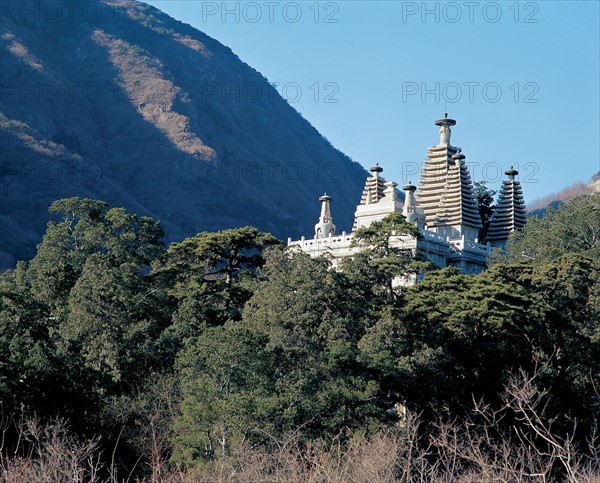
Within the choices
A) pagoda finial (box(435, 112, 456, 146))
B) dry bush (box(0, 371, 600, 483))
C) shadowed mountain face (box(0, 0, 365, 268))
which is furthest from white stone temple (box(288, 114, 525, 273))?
shadowed mountain face (box(0, 0, 365, 268))

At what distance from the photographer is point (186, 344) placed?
134 ft

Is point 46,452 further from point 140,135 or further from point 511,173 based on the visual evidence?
point 140,135

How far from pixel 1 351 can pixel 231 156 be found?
128737mm

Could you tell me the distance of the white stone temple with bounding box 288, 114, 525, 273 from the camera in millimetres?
56594

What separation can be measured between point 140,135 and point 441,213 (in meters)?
107

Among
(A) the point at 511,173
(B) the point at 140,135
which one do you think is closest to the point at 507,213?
(A) the point at 511,173

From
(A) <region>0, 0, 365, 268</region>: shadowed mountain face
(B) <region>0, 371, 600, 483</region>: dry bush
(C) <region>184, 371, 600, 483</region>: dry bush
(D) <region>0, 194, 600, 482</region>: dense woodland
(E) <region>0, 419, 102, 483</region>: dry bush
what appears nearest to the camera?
(B) <region>0, 371, 600, 483</region>: dry bush

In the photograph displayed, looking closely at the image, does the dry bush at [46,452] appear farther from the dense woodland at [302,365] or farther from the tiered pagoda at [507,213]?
the tiered pagoda at [507,213]

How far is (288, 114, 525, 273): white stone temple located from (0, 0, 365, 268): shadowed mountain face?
59.0 metres

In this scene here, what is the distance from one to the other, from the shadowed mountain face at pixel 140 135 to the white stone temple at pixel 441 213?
59035 mm

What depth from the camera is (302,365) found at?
37.4m

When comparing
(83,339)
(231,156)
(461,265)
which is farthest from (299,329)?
(231,156)

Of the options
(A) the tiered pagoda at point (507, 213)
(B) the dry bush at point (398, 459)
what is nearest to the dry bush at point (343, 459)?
(B) the dry bush at point (398, 459)

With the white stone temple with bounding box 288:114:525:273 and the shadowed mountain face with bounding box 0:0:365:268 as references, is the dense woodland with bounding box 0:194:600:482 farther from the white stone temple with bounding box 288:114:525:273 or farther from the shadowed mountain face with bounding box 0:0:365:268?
the shadowed mountain face with bounding box 0:0:365:268
